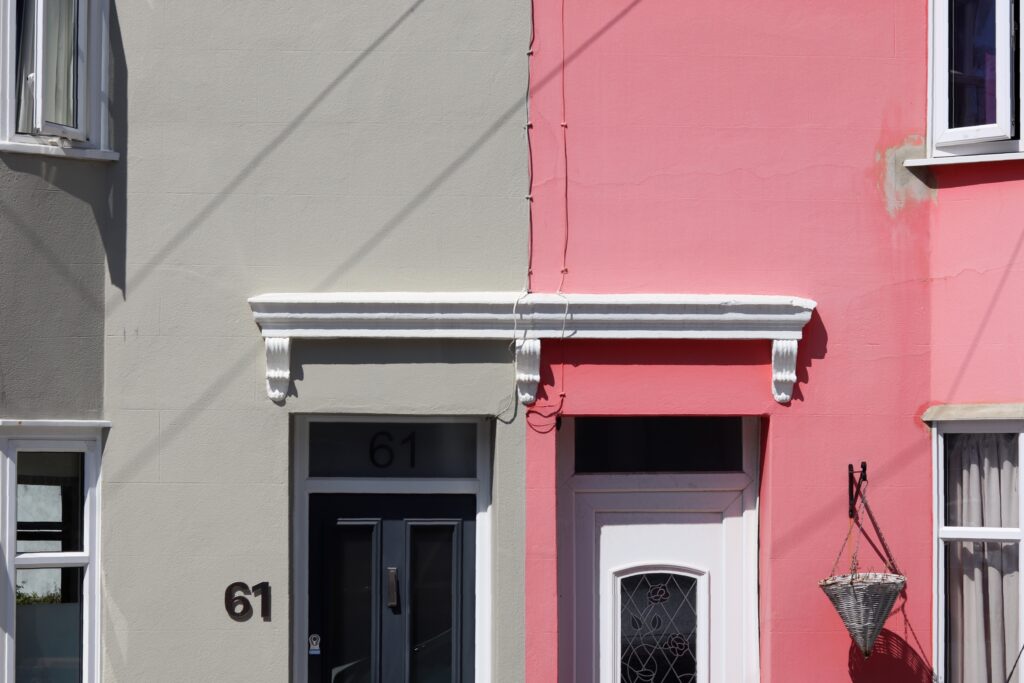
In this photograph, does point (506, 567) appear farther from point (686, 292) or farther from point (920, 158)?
point (920, 158)

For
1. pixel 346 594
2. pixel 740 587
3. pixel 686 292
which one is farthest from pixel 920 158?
pixel 346 594

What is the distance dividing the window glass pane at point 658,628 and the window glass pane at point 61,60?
4.08m

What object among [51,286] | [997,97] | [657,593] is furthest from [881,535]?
[51,286]

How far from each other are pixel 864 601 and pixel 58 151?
4.93 metres

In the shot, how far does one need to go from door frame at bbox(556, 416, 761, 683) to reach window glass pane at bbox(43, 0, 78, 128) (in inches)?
128

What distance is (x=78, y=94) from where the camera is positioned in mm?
7535

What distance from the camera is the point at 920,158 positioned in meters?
7.71

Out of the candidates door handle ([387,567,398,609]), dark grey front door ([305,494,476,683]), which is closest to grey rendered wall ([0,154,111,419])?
dark grey front door ([305,494,476,683])

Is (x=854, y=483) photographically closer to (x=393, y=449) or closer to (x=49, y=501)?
(x=393, y=449)

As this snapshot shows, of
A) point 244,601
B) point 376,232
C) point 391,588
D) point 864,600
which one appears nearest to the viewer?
point 864,600

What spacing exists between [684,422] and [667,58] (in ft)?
6.80

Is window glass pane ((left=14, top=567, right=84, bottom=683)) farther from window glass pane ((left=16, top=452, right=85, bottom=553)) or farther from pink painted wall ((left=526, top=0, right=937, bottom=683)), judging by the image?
pink painted wall ((left=526, top=0, right=937, bottom=683))

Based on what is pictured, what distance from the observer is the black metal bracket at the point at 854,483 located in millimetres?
7598

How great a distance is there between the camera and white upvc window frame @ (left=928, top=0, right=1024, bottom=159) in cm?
746
